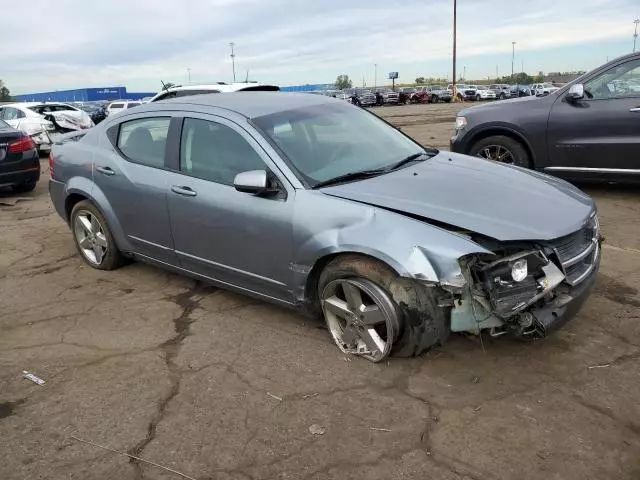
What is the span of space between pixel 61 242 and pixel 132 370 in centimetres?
348

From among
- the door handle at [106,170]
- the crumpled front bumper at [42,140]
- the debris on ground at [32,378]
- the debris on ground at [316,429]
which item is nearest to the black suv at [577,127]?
the door handle at [106,170]

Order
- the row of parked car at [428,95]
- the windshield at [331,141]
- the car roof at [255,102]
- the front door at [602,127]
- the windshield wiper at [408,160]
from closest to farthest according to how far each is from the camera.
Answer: the windshield at [331,141]
the windshield wiper at [408,160]
the car roof at [255,102]
the front door at [602,127]
the row of parked car at [428,95]

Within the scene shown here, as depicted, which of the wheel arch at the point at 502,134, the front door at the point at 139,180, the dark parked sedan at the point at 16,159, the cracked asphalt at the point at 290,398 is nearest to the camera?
the cracked asphalt at the point at 290,398

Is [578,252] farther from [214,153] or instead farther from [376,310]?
[214,153]

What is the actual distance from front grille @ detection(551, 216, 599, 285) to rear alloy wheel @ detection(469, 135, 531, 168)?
3826 mm

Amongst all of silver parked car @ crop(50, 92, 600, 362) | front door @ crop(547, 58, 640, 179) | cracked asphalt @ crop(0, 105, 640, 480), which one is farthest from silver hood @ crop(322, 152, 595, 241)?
front door @ crop(547, 58, 640, 179)

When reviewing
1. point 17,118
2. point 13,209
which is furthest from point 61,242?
point 17,118

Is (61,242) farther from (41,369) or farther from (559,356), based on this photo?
(559,356)

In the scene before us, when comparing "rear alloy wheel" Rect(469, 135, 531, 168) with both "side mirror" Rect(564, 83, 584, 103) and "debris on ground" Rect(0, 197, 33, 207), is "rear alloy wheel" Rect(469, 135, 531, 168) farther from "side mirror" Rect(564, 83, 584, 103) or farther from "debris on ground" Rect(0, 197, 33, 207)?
"debris on ground" Rect(0, 197, 33, 207)

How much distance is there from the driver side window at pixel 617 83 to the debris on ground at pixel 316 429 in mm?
5773

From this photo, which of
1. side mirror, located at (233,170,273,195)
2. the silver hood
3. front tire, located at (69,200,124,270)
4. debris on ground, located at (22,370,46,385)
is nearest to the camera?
the silver hood

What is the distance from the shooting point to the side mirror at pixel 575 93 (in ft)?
21.7

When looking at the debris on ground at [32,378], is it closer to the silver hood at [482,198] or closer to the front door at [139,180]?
the front door at [139,180]

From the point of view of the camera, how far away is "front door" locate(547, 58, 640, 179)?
6.44 m
